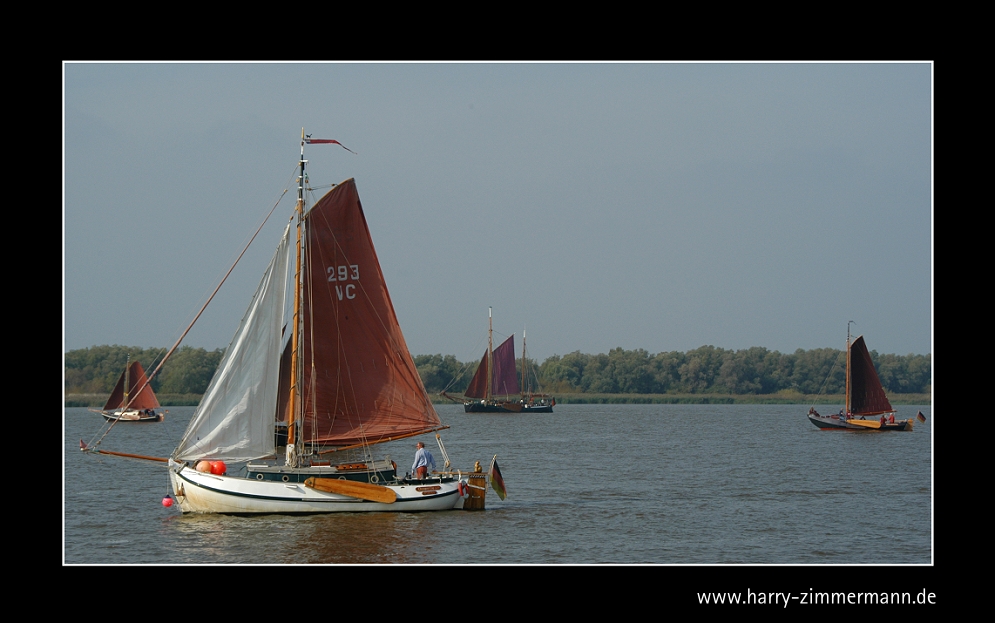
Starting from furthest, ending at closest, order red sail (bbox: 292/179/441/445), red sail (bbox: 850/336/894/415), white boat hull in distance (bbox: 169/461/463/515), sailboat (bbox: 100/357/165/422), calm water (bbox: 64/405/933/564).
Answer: sailboat (bbox: 100/357/165/422) → red sail (bbox: 850/336/894/415) → red sail (bbox: 292/179/441/445) → white boat hull in distance (bbox: 169/461/463/515) → calm water (bbox: 64/405/933/564)

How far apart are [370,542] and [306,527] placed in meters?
2.47

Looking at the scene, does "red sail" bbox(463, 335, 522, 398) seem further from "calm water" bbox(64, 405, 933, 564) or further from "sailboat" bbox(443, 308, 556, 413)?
"calm water" bbox(64, 405, 933, 564)

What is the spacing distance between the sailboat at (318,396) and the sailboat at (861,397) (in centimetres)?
5267

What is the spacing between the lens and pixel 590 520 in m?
30.1

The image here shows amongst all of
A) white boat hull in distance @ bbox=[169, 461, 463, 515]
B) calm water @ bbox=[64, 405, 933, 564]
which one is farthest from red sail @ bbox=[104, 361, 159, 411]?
white boat hull in distance @ bbox=[169, 461, 463, 515]

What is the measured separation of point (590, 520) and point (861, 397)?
5488cm

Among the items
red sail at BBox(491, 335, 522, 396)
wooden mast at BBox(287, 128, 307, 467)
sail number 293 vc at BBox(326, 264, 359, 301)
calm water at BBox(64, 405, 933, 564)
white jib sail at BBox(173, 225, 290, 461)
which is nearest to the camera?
calm water at BBox(64, 405, 933, 564)

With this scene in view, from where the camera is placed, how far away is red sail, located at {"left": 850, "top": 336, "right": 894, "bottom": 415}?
75688 millimetres

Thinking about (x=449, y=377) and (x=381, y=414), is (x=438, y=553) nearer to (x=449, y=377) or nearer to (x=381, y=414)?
(x=381, y=414)

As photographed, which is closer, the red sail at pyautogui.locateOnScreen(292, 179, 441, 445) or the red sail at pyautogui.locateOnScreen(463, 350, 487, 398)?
the red sail at pyautogui.locateOnScreen(292, 179, 441, 445)

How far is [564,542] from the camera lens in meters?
26.2

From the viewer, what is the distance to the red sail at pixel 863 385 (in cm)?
7569

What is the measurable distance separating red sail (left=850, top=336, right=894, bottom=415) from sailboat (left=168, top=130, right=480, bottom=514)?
52.5 meters
